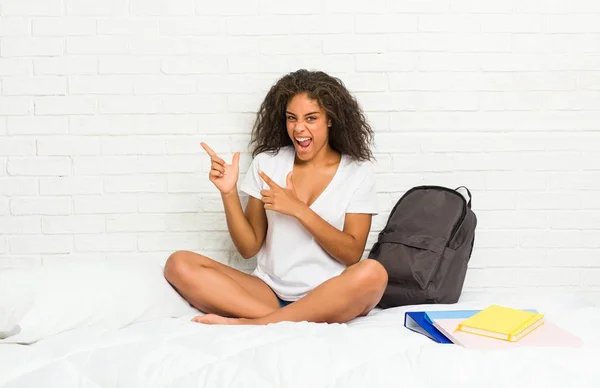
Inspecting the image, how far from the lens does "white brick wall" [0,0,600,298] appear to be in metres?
2.71

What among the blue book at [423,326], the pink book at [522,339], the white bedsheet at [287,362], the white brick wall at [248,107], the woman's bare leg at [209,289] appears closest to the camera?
the white bedsheet at [287,362]

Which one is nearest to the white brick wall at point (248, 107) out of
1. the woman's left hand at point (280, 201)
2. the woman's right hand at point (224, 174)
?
the woman's right hand at point (224, 174)

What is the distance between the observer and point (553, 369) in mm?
1654

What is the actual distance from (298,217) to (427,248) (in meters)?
0.51

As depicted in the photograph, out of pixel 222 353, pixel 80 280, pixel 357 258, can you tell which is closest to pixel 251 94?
pixel 357 258

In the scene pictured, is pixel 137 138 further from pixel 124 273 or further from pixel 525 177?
pixel 525 177

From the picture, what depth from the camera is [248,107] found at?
2.75 m

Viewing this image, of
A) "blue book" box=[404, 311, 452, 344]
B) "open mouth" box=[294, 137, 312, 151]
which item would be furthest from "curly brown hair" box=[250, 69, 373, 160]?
"blue book" box=[404, 311, 452, 344]

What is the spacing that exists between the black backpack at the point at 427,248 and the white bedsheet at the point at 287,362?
1.91ft

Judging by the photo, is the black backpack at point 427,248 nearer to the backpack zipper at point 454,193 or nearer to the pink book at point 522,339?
the backpack zipper at point 454,193

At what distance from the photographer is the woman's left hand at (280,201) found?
2.32 m

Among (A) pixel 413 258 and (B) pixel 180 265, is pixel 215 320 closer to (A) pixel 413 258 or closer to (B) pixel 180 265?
(B) pixel 180 265

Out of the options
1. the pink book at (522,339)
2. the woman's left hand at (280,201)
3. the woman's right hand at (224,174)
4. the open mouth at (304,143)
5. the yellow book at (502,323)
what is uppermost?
the open mouth at (304,143)

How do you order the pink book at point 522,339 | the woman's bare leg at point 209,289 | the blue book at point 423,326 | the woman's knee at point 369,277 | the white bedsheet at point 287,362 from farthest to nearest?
the woman's bare leg at point 209,289
the woman's knee at point 369,277
the blue book at point 423,326
the pink book at point 522,339
the white bedsheet at point 287,362
